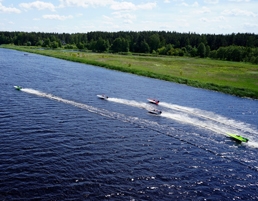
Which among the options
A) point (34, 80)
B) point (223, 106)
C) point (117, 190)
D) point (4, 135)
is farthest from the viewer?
point (34, 80)

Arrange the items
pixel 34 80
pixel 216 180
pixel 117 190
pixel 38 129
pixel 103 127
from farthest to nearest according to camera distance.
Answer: pixel 34 80
pixel 103 127
pixel 38 129
pixel 216 180
pixel 117 190

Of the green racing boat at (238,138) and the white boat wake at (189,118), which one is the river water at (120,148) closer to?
the white boat wake at (189,118)

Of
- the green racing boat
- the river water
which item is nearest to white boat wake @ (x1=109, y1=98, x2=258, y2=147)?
the river water

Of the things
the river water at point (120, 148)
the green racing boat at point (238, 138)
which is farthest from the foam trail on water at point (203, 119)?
the green racing boat at point (238, 138)

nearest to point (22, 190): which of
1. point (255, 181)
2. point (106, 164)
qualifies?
point (106, 164)

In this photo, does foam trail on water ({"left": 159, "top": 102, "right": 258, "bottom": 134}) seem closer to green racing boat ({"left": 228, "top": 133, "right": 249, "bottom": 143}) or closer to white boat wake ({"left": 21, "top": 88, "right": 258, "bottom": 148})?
white boat wake ({"left": 21, "top": 88, "right": 258, "bottom": 148})

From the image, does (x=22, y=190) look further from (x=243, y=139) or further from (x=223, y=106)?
(x=223, y=106)
